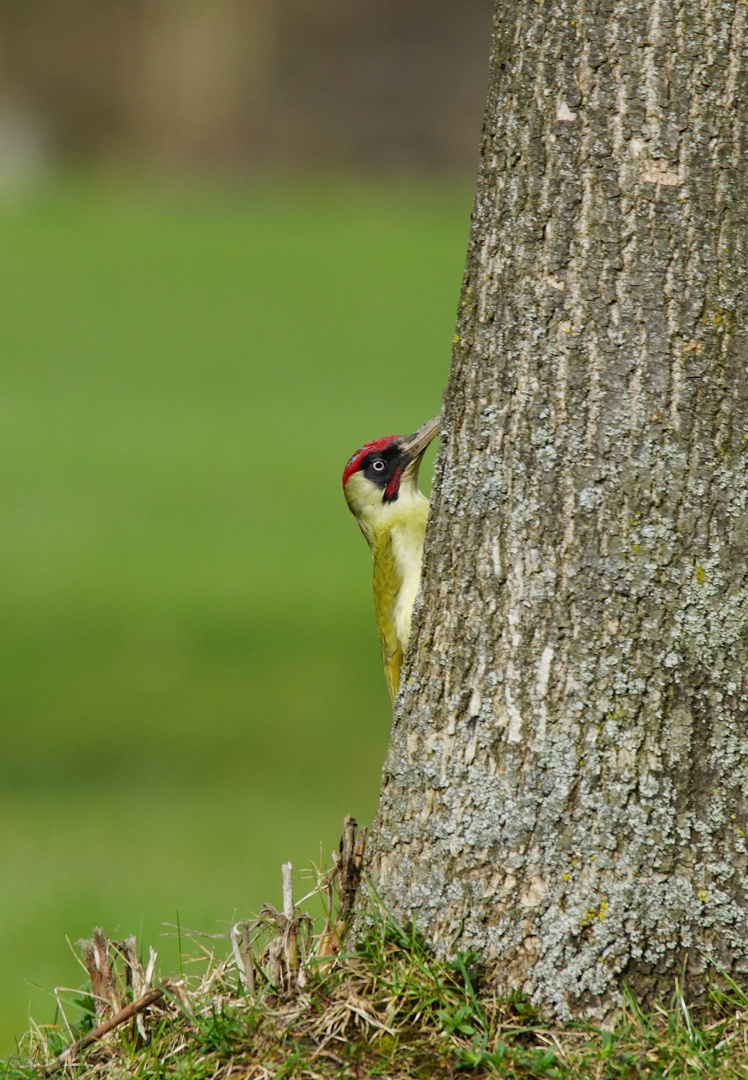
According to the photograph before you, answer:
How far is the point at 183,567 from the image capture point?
12.6 meters

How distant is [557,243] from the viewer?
2.88 metres

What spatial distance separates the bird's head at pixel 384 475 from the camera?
4.66 meters

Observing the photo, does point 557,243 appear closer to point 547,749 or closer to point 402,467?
point 547,749

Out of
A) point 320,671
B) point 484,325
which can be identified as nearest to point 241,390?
point 320,671

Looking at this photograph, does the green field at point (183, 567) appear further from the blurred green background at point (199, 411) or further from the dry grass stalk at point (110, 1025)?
the dry grass stalk at point (110, 1025)

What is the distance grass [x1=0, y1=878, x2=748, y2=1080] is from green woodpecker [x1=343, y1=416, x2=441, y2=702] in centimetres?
161

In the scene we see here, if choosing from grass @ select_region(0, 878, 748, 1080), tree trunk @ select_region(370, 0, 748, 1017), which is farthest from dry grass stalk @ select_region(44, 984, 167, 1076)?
tree trunk @ select_region(370, 0, 748, 1017)

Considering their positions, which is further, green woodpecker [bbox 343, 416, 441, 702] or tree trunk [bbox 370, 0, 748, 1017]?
green woodpecker [bbox 343, 416, 441, 702]

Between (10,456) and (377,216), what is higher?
(377,216)

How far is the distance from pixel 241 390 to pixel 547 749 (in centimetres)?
1884

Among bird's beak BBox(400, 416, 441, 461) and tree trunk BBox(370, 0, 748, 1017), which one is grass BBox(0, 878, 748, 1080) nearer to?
tree trunk BBox(370, 0, 748, 1017)

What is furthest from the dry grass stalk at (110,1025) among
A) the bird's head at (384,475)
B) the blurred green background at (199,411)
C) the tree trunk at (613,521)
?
the bird's head at (384,475)

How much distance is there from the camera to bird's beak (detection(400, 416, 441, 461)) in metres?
4.57

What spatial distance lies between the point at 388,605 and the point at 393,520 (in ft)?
1.14
